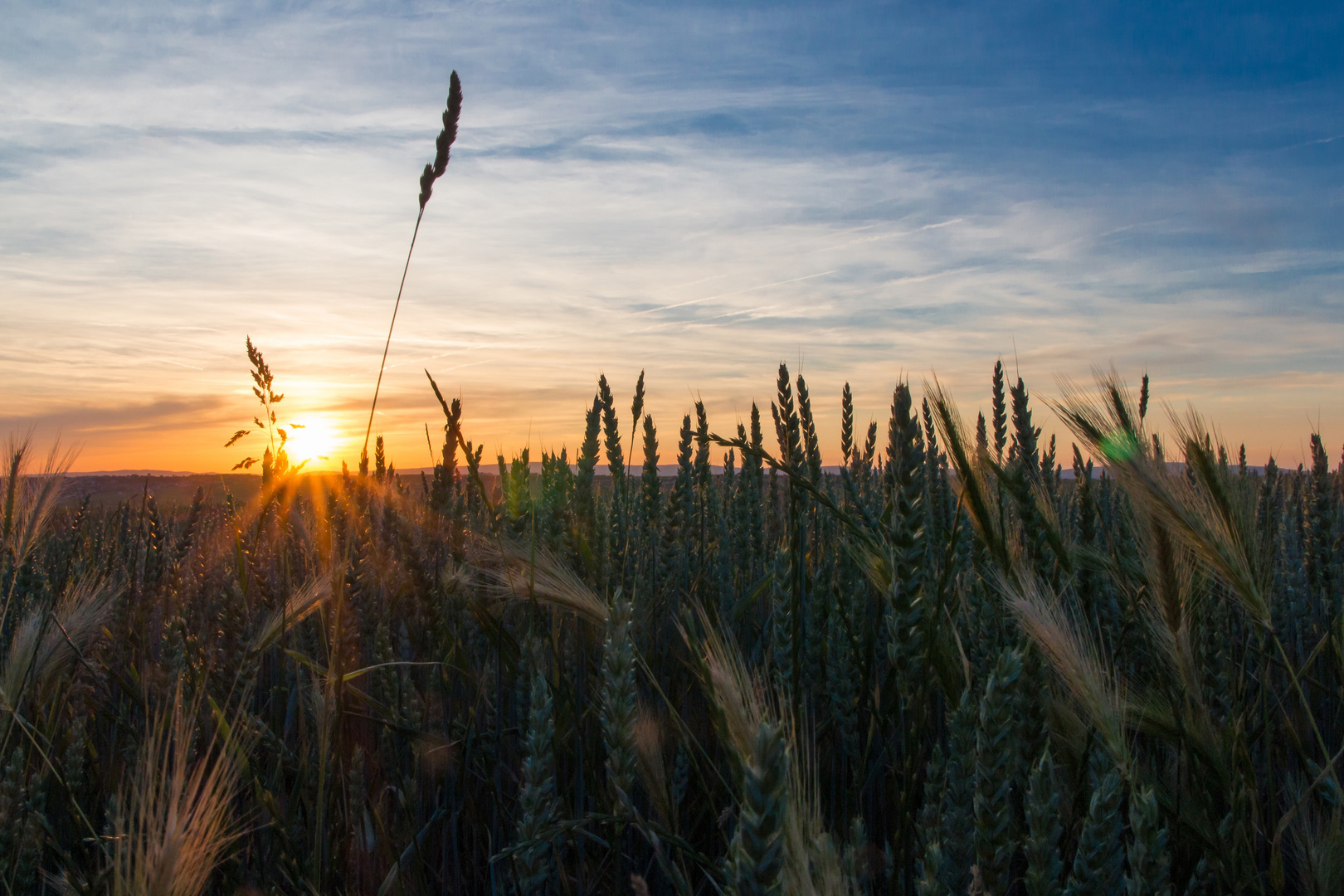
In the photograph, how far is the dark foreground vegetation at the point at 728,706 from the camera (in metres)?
1.09

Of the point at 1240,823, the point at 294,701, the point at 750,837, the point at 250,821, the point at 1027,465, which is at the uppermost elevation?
the point at 1027,465

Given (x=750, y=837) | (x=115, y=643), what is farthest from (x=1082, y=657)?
(x=115, y=643)

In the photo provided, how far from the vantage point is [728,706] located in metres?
0.94

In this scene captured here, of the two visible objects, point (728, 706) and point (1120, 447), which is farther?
point (1120, 447)

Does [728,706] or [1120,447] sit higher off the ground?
[1120,447]

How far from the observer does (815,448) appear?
2.92 m

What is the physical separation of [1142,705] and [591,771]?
4.15 ft

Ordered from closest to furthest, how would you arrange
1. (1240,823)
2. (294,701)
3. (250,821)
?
1. (1240,823)
2. (250,821)
3. (294,701)

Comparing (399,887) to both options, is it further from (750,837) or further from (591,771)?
(750,837)

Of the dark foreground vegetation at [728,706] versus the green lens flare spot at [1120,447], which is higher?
the green lens flare spot at [1120,447]

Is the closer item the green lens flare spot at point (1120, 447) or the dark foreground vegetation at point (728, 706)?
the dark foreground vegetation at point (728, 706)

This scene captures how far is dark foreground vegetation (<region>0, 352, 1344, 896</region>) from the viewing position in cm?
109

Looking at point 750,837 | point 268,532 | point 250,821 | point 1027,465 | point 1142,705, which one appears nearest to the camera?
point 750,837

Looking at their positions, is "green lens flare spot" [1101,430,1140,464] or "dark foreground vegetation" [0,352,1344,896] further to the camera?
"green lens flare spot" [1101,430,1140,464]
